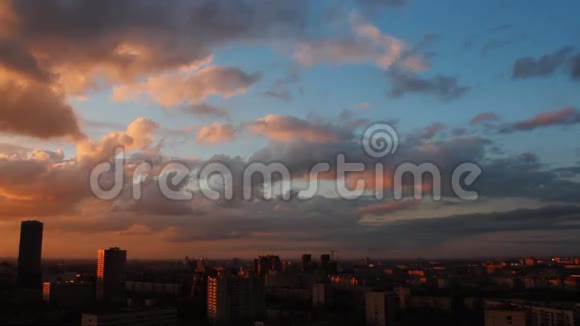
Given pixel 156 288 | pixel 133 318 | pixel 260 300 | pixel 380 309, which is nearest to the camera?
pixel 133 318

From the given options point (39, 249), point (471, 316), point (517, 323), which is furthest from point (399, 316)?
point (39, 249)

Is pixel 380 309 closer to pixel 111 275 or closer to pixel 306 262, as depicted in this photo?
pixel 111 275

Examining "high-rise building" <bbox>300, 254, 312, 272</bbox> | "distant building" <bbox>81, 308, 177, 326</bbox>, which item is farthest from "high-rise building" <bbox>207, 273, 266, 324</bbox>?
"high-rise building" <bbox>300, 254, 312, 272</bbox>

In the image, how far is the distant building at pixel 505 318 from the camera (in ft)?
53.5

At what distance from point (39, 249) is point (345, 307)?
2673 cm

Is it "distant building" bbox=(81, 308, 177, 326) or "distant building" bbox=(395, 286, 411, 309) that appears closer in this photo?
"distant building" bbox=(81, 308, 177, 326)

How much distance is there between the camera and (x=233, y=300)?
81.3 feet

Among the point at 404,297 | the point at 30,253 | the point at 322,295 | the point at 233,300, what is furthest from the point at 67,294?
the point at 404,297

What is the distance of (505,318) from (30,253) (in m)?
38.0

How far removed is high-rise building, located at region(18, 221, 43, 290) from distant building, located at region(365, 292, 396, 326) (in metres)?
27.8

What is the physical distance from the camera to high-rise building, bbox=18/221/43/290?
135ft

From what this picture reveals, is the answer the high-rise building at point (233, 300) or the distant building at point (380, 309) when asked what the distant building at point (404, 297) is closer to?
the distant building at point (380, 309)

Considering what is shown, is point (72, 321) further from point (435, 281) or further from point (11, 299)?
point (435, 281)

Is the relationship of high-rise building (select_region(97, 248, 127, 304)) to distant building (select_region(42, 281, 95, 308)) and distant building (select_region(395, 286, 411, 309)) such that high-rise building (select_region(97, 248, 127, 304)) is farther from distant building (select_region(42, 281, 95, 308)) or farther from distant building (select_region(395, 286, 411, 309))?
distant building (select_region(395, 286, 411, 309))
